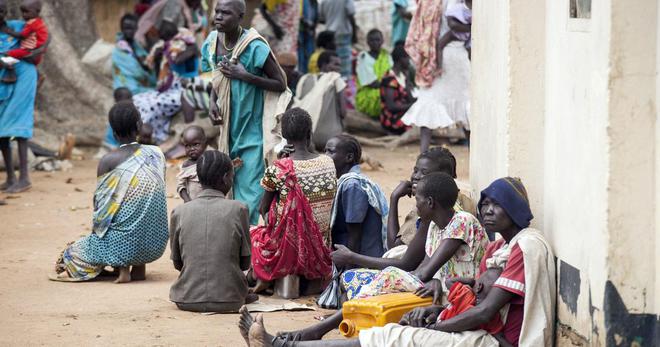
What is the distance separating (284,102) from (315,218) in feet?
3.95

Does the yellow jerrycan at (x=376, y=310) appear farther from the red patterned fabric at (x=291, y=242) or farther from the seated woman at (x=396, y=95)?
the seated woman at (x=396, y=95)

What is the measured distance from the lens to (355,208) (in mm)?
6695

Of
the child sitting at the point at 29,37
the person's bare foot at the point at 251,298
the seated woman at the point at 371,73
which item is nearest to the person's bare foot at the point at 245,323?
the person's bare foot at the point at 251,298

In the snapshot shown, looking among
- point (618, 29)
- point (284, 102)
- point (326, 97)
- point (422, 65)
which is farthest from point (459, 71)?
point (618, 29)

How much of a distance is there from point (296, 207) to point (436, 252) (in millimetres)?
1375

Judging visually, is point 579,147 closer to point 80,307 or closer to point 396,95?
point 80,307

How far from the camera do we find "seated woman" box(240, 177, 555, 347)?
5.02m

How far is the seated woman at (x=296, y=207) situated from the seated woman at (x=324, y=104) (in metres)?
5.61

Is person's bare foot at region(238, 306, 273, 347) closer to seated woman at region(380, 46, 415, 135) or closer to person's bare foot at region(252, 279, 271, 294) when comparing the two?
person's bare foot at region(252, 279, 271, 294)

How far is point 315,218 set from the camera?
687cm

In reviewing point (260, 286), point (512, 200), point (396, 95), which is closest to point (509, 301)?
point (512, 200)

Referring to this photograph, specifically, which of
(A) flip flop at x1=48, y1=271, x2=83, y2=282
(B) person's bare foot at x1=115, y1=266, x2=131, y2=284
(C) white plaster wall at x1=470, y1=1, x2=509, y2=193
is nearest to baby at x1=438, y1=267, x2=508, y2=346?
(C) white plaster wall at x1=470, y1=1, x2=509, y2=193

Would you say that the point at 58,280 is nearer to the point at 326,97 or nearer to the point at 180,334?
the point at 180,334

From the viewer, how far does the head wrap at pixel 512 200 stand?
5181 millimetres
